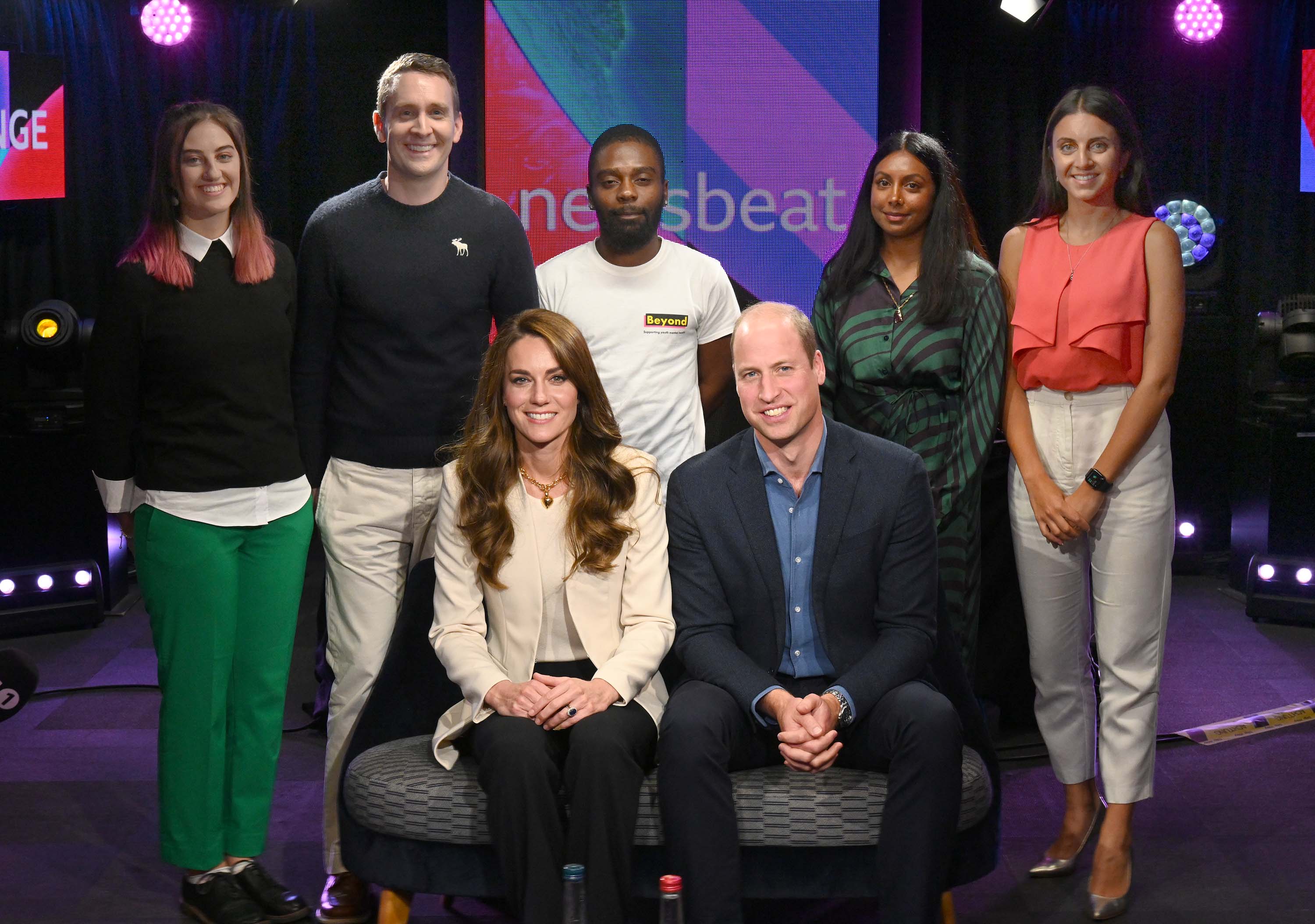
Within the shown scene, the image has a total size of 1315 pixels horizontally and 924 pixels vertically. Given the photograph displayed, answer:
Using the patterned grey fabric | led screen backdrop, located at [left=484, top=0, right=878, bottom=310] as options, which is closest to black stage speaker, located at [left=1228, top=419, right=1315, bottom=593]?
led screen backdrop, located at [left=484, top=0, right=878, bottom=310]

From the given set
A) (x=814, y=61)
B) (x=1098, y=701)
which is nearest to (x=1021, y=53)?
(x=814, y=61)

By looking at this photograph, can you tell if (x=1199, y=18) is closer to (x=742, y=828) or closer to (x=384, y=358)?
(x=384, y=358)

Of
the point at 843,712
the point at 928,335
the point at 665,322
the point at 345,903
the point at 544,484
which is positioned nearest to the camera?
the point at 843,712

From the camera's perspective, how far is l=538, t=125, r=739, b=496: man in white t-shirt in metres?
3.55

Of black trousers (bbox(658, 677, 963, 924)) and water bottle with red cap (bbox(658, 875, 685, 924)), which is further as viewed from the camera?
black trousers (bbox(658, 677, 963, 924))

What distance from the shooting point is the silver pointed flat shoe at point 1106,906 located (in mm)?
3070

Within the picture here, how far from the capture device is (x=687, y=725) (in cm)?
258

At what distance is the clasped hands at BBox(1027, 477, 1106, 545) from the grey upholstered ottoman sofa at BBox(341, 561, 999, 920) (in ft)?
1.97

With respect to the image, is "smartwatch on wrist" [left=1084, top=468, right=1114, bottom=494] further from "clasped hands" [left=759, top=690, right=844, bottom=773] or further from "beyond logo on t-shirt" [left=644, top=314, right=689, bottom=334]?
"beyond logo on t-shirt" [left=644, top=314, right=689, bottom=334]

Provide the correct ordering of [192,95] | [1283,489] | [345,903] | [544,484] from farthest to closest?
[192,95]
[1283,489]
[345,903]
[544,484]

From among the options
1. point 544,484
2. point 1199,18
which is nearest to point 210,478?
point 544,484

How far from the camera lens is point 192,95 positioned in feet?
23.9

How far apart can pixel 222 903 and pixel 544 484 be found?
46.1 inches

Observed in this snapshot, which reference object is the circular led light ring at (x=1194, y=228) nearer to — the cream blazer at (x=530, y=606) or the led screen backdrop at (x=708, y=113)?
the led screen backdrop at (x=708, y=113)
